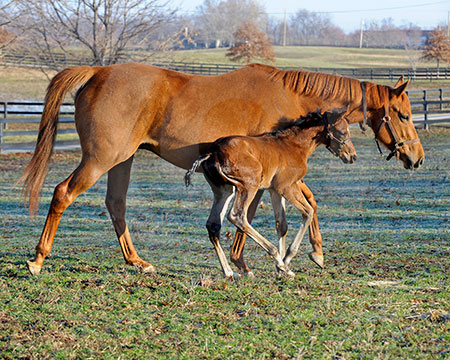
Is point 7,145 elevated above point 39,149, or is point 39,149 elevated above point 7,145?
point 39,149

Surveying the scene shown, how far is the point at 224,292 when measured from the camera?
5.26m

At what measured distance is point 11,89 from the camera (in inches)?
1730

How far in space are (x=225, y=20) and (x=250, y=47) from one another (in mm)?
71694

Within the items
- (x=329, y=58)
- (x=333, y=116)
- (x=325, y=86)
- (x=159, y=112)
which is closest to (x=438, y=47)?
(x=329, y=58)

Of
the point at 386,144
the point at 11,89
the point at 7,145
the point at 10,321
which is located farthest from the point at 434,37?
the point at 10,321

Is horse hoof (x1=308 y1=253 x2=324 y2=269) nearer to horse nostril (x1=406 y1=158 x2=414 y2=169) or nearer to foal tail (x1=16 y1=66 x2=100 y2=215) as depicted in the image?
horse nostril (x1=406 y1=158 x2=414 y2=169)

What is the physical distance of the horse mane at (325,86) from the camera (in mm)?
6422

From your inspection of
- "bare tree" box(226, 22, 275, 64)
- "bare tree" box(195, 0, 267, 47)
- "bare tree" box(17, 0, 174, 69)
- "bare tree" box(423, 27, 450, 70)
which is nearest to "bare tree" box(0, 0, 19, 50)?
"bare tree" box(17, 0, 174, 69)

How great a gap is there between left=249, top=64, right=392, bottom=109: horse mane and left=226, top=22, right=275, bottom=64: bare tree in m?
49.4

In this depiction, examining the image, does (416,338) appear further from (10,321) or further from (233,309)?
(10,321)

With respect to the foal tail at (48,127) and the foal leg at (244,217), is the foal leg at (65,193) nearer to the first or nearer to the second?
the foal tail at (48,127)

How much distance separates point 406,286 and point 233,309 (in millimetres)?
1800

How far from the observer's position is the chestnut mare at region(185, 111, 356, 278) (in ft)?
18.8

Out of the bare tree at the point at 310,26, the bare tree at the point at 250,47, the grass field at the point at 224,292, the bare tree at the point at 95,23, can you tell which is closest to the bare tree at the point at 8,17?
the bare tree at the point at 95,23
